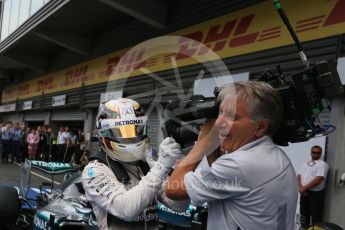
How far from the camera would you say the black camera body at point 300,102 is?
65.6 inches

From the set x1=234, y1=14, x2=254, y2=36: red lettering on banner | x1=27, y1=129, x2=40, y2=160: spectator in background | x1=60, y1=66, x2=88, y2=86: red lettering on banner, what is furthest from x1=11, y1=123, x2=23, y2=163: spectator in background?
x1=234, y1=14, x2=254, y2=36: red lettering on banner

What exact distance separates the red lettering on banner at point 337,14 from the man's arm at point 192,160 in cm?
622

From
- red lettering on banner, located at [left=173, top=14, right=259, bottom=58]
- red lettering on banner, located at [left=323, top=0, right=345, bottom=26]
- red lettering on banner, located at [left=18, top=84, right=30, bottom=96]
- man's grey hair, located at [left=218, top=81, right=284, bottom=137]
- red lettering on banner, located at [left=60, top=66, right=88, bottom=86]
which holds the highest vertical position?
red lettering on banner, located at [left=18, top=84, right=30, bottom=96]

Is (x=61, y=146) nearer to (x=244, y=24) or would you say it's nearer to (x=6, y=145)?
(x=6, y=145)

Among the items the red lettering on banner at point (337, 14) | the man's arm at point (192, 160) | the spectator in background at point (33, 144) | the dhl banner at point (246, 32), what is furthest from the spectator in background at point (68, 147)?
the man's arm at point (192, 160)

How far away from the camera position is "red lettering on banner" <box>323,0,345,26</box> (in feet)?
23.6

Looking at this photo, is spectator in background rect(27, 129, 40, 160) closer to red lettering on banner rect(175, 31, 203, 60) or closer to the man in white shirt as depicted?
red lettering on banner rect(175, 31, 203, 60)

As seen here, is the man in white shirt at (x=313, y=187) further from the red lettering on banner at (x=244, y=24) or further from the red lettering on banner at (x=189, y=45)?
the red lettering on banner at (x=189, y=45)

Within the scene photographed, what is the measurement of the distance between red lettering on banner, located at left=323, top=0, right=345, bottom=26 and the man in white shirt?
2.20 metres

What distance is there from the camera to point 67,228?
3377 mm

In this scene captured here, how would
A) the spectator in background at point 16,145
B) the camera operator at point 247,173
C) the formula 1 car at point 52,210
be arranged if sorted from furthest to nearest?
1. the spectator in background at point 16,145
2. the formula 1 car at point 52,210
3. the camera operator at point 247,173

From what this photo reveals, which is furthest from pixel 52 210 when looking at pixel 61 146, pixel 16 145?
pixel 16 145

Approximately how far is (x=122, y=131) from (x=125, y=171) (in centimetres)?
23

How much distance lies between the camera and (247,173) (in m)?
1.58
